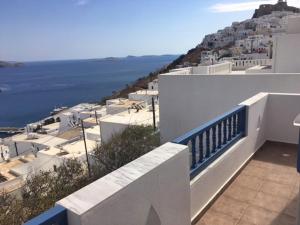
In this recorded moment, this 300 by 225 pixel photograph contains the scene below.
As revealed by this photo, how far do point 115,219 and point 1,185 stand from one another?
605 inches

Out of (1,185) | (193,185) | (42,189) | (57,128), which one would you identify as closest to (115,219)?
(193,185)

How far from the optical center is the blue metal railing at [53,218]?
135cm

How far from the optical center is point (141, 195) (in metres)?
1.89

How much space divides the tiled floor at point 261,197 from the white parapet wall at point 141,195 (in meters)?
0.64

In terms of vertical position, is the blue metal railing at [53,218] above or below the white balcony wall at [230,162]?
above

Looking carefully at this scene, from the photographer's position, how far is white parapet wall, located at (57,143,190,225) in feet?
4.99

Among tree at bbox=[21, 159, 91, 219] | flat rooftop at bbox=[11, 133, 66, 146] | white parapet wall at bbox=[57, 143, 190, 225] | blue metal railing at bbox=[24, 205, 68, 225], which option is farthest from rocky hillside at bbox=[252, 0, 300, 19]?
blue metal railing at bbox=[24, 205, 68, 225]

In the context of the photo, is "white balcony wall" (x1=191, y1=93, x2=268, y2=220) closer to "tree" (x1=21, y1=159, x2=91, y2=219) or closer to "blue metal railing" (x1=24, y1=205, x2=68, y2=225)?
"blue metal railing" (x1=24, y1=205, x2=68, y2=225)

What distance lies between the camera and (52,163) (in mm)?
16719

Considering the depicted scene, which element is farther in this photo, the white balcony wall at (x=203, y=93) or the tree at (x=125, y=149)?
the tree at (x=125, y=149)

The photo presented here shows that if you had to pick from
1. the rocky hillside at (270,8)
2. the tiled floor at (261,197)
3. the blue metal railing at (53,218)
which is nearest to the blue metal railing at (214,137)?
the tiled floor at (261,197)

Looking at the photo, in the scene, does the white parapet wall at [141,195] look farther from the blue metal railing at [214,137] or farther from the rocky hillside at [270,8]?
the rocky hillside at [270,8]

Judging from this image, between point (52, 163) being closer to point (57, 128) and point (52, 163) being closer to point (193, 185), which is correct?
point (193, 185)

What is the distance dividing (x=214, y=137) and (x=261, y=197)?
89 centimetres
